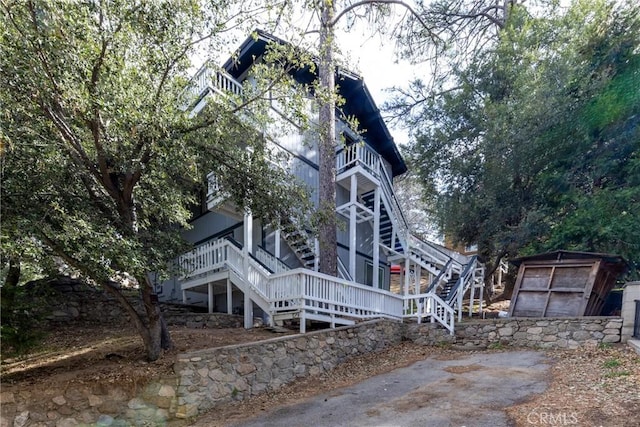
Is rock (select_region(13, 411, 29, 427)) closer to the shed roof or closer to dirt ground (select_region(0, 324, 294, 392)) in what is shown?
dirt ground (select_region(0, 324, 294, 392))

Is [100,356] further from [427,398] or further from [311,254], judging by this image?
[311,254]

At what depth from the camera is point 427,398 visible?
5348 mm

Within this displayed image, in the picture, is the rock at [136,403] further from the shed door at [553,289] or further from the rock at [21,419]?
the shed door at [553,289]

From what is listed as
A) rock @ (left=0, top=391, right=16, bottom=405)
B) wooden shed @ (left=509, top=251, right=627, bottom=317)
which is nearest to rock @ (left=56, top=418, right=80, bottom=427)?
rock @ (left=0, top=391, right=16, bottom=405)

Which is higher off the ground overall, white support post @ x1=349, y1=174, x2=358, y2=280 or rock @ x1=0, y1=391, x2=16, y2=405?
white support post @ x1=349, y1=174, x2=358, y2=280

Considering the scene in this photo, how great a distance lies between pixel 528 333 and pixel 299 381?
5.96 metres

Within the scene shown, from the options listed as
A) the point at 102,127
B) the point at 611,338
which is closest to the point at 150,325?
the point at 102,127

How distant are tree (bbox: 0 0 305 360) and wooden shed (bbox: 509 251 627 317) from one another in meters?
8.78

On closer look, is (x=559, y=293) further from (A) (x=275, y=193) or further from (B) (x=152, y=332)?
(B) (x=152, y=332)

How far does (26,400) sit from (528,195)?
14570 mm

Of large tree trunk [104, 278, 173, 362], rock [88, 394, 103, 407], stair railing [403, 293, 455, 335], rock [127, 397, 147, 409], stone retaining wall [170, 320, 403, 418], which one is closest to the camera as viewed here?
rock [88, 394, 103, 407]

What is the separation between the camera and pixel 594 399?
184 inches

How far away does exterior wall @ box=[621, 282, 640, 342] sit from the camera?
7.82m

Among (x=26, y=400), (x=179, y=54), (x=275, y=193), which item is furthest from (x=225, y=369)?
(x=179, y=54)
